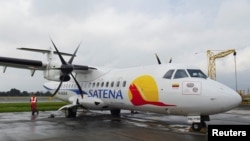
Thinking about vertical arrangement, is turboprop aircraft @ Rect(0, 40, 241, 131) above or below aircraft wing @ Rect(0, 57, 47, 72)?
below

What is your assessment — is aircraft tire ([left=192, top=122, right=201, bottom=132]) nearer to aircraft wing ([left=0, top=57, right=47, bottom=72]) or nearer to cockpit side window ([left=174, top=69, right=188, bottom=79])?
cockpit side window ([left=174, top=69, right=188, bottom=79])

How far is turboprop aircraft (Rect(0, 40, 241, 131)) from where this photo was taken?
1081 cm

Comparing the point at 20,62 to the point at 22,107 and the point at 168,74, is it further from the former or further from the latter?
the point at 22,107

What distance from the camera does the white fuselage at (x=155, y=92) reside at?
1070 centimetres

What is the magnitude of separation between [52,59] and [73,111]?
3.54 meters

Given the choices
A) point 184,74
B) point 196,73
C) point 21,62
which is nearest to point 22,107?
point 21,62

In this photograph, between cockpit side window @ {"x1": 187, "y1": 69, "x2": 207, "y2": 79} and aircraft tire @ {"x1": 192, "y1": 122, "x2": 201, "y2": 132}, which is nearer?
aircraft tire @ {"x1": 192, "y1": 122, "x2": 201, "y2": 132}

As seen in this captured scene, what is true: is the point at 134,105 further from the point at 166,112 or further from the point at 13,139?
the point at 13,139

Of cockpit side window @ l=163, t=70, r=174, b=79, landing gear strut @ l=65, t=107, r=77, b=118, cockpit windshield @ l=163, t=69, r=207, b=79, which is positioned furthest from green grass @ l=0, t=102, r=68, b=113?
cockpit windshield @ l=163, t=69, r=207, b=79

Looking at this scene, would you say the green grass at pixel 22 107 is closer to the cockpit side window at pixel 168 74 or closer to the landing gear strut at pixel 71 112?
the landing gear strut at pixel 71 112

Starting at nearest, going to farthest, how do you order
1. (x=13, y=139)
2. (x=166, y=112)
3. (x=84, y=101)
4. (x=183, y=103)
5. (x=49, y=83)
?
(x=13, y=139) → (x=183, y=103) → (x=166, y=112) → (x=84, y=101) → (x=49, y=83)

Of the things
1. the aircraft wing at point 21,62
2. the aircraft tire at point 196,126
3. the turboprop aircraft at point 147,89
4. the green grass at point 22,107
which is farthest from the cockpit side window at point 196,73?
the green grass at point 22,107

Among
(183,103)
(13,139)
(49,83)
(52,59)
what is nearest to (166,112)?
(183,103)

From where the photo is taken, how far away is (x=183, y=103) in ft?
37.2
